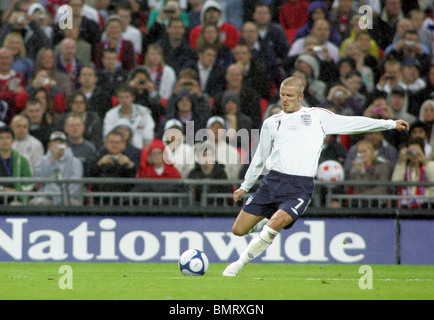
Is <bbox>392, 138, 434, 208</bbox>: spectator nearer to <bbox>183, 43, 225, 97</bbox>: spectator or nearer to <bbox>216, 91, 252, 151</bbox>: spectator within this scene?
<bbox>216, 91, 252, 151</bbox>: spectator

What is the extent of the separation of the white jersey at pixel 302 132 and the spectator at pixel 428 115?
5463 millimetres

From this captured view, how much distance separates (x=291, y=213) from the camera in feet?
31.1

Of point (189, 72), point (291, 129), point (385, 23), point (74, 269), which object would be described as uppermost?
point (385, 23)

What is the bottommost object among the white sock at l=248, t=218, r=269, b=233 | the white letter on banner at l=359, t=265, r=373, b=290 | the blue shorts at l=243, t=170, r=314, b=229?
the white letter on banner at l=359, t=265, r=373, b=290

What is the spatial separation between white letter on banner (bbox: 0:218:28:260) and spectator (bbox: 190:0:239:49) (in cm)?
496

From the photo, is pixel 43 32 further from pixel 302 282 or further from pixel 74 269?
pixel 302 282

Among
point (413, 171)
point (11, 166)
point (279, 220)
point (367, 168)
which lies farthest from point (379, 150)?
point (11, 166)

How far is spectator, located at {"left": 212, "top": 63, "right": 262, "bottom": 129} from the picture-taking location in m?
14.8

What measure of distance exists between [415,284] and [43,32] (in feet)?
30.0

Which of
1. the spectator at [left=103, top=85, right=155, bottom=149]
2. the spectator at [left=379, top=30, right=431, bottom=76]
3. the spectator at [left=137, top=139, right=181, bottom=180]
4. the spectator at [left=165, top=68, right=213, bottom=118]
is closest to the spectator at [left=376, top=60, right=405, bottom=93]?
the spectator at [left=379, top=30, right=431, bottom=76]

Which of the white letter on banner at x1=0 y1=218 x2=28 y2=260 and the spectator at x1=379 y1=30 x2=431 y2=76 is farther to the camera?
the spectator at x1=379 y1=30 x2=431 y2=76

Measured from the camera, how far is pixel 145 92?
15.2 meters

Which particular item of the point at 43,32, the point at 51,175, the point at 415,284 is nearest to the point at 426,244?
the point at 415,284

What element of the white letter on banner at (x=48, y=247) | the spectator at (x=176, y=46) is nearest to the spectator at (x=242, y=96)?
the spectator at (x=176, y=46)
